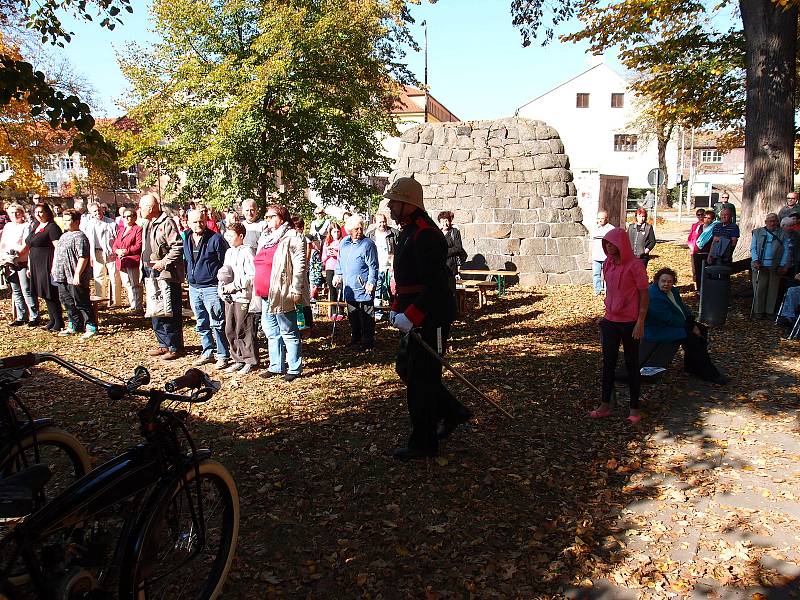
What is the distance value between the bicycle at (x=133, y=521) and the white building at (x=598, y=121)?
4504cm

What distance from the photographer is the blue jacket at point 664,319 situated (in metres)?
6.95

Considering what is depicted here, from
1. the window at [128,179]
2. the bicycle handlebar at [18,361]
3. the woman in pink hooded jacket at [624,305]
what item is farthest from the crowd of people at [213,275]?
the window at [128,179]

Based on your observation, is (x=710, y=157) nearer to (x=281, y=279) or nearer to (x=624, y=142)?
(x=624, y=142)

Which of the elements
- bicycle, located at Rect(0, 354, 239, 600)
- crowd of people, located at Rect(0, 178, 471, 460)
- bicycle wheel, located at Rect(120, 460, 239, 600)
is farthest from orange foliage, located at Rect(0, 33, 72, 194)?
bicycle, located at Rect(0, 354, 239, 600)

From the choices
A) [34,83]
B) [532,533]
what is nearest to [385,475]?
[532,533]

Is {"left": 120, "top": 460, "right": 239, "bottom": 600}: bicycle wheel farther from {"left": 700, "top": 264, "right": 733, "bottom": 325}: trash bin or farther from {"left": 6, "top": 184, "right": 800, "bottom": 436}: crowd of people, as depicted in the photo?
{"left": 700, "top": 264, "right": 733, "bottom": 325}: trash bin

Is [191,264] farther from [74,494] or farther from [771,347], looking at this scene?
[771,347]

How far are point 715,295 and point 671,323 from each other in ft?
11.0

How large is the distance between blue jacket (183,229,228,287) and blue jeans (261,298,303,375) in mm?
988

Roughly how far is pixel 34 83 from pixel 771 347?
8.86 m

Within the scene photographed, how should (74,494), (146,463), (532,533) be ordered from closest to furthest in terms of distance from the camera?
(74,494) < (146,463) < (532,533)

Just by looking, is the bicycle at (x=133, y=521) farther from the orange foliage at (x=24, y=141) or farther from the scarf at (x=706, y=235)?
the orange foliage at (x=24, y=141)

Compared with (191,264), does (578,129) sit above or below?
above

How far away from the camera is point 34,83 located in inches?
194
